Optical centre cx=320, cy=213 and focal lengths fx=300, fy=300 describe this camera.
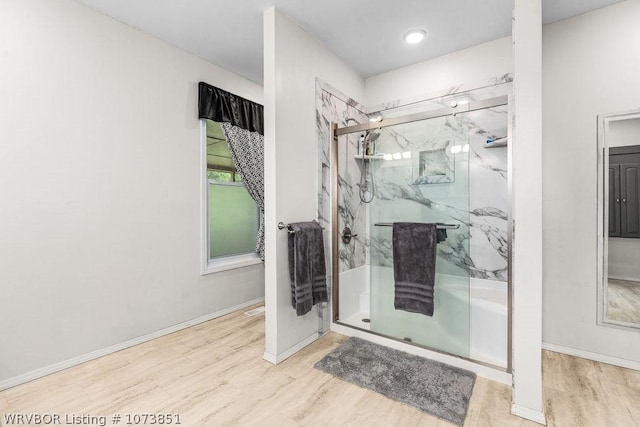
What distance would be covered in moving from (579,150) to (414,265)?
1449mm

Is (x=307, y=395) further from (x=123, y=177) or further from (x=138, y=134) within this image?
(x=138, y=134)

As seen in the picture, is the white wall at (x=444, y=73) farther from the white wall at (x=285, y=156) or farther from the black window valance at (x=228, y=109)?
the black window valance at (x=228, y=109)

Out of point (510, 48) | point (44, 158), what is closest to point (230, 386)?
point (44, 158)

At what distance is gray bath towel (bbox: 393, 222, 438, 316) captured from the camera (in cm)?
216

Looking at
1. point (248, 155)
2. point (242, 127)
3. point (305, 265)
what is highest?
point (242, 127)

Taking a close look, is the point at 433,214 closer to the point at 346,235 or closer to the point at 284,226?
the point at 346,235

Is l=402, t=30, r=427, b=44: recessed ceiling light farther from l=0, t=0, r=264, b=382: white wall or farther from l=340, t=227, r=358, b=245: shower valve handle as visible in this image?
l=0, t=0, r=264, b=382: white wall

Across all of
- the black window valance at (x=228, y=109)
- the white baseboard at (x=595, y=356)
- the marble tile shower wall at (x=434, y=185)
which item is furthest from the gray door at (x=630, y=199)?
the black window valance at (x=228, y=109)

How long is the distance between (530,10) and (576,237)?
5.19 feet

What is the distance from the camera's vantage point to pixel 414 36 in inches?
98.3

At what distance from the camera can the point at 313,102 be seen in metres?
2.50

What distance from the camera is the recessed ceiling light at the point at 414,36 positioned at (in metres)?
2.44

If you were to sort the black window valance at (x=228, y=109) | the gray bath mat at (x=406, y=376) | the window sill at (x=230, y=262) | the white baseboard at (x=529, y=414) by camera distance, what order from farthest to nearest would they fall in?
1. the window sill at (x=230, y=262)
2. the black window valance at (x=228, y=109)
3. the gray bath mat at (x=406, y=376)
4. the white baseboard at (x=529, y=414)

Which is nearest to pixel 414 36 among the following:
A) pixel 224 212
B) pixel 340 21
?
pixel 340 21
